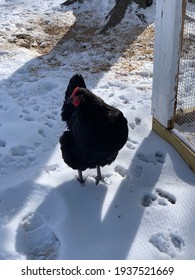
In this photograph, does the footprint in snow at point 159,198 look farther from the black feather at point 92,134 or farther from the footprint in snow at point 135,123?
the footprint in snow at point 135,123

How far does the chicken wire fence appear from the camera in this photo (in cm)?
393

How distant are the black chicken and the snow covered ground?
0.90ft

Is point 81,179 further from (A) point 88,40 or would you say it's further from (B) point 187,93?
(A) point 88,40

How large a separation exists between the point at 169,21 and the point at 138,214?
1.63m

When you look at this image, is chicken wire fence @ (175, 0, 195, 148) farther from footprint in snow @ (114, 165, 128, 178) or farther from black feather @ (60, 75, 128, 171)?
black feather @ (60, 75, 128, 171)

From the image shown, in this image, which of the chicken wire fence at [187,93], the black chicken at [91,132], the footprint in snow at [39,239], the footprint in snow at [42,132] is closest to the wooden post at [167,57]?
the chicken wire fence at [187,93]

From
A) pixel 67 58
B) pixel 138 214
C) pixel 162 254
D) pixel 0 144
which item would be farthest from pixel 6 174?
pixel 67 58

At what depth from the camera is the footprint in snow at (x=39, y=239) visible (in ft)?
9.59

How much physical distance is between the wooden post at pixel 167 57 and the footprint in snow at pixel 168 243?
1.24 metres

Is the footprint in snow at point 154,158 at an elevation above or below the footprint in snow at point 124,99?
below

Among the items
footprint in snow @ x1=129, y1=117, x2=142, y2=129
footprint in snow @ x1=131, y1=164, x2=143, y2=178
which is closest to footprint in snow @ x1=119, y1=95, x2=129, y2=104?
footprint in snow @ x1=129, y1=117, x2=142, y2=129

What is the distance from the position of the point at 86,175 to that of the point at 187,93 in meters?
1.34
